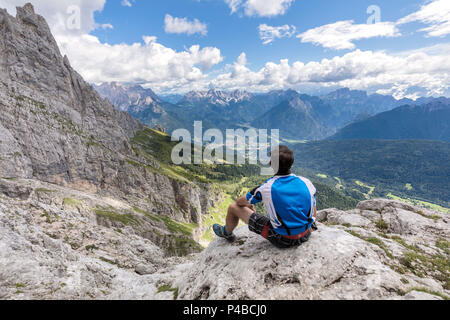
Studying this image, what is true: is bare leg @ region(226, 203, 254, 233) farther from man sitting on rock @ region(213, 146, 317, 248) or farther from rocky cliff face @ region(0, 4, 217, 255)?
rocky cliff face @ region(0, 4, 217, 255)

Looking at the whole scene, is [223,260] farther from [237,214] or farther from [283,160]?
[283,160]

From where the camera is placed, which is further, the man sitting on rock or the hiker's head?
the hiker's head

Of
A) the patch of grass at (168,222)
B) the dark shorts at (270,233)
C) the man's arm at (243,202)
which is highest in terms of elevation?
the man's arm at (243,202)

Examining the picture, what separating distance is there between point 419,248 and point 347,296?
9.56m

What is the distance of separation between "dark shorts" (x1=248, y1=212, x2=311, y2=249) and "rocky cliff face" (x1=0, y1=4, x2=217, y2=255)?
65.6 meters

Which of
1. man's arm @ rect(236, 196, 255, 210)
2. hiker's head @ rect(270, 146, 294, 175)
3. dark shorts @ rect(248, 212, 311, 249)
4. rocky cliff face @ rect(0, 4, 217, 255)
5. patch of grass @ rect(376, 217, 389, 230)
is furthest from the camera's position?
rocky cliff face @ rect(0, 4, 217, 255)

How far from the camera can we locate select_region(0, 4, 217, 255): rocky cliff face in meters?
67.1

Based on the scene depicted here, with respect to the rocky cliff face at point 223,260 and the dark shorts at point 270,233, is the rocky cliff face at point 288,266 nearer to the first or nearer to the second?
the rocky cliff face at point 223,260

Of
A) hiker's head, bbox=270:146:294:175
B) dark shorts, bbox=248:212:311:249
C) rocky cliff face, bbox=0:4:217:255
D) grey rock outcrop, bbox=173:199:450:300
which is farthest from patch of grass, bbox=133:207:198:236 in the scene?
hiker's head, bbox=270:146:294:175

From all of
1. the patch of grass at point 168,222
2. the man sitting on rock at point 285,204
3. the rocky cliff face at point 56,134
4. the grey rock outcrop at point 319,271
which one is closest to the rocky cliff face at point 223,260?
A: the grey rock outcrop at point 319,271

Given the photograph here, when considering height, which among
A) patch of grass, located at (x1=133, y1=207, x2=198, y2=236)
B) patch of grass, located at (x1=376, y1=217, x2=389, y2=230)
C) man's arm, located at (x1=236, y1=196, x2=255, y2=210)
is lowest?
patch of grass, located at (x1=133, y1=207, x2=198, y2=236)

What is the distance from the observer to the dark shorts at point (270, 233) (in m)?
8.70
